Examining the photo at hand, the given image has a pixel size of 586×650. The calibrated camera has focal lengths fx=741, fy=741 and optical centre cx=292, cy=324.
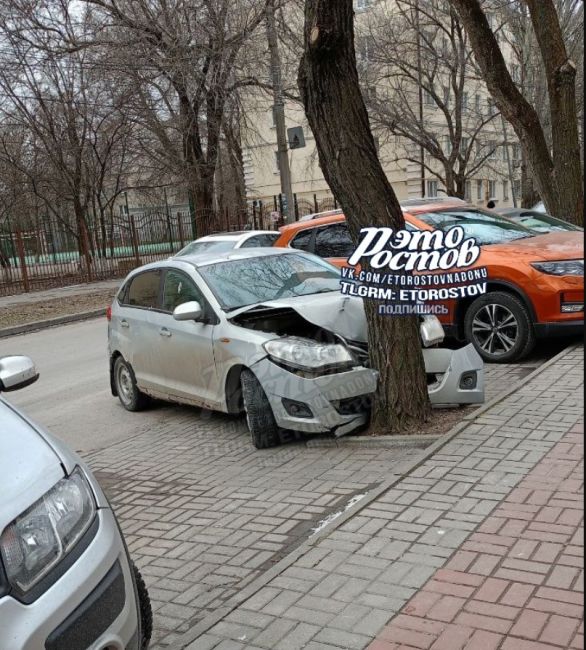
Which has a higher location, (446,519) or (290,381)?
(290,381)

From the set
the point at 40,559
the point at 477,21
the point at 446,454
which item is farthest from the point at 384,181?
the point at 477,21

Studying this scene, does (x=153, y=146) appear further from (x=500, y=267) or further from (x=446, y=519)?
(x=446, y=519)

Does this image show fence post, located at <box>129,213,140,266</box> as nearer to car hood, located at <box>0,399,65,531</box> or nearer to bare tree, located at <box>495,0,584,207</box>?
bare tree, located at <box>495,0,584,207</box>

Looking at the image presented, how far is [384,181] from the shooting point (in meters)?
5.77

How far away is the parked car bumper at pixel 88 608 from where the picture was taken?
2.13 m

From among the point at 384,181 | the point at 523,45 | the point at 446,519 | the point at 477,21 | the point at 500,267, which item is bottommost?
the point at 446,519

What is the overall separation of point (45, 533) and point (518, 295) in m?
6.25

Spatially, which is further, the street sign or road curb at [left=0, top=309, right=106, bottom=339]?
the street sign

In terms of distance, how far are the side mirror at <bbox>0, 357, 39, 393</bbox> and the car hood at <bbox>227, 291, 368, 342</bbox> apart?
272cm

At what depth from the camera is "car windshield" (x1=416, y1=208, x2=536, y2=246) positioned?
8.70 metres

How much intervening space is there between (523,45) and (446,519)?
2500 cm

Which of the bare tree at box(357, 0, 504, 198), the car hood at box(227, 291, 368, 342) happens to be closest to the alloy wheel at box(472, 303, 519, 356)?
the car hood at box(227, 291, 368, 342)

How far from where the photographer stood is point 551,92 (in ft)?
42.5

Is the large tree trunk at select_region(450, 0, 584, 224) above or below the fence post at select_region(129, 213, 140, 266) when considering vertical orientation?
above
